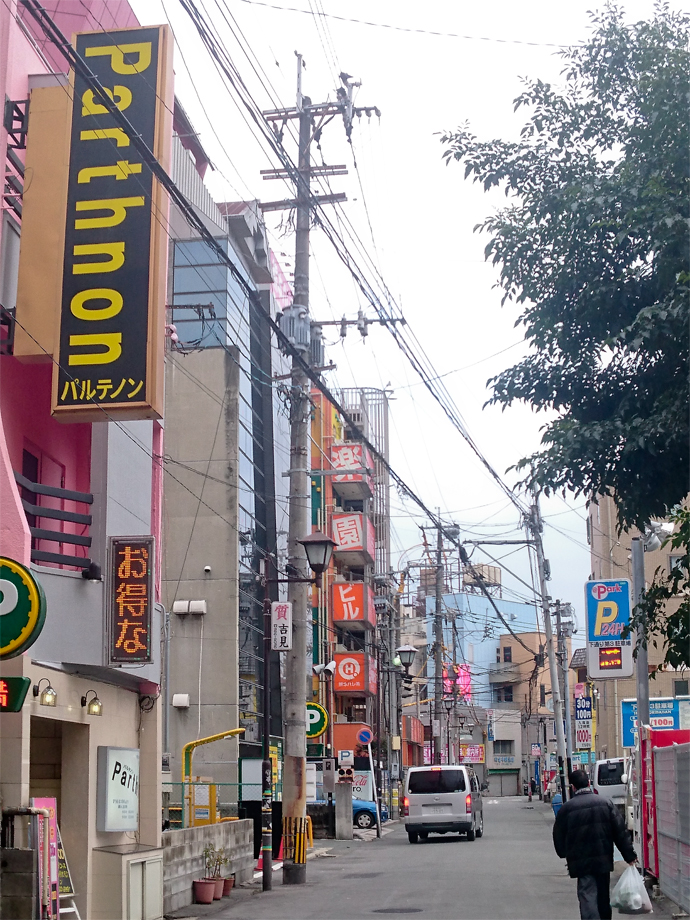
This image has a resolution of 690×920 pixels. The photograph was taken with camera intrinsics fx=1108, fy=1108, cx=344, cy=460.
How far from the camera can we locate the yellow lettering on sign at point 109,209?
13633mm

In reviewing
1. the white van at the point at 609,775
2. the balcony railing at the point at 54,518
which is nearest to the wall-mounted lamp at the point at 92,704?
the balcony railing at the point at 54,518

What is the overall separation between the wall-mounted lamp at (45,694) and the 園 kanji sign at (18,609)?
213cm

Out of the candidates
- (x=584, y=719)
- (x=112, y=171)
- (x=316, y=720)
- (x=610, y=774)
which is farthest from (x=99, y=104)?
(x=584, y=719)

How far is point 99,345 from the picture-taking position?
43.8 feet

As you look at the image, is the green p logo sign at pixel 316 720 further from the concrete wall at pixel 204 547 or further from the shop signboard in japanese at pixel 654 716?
the concrete wall at pixel 204 547

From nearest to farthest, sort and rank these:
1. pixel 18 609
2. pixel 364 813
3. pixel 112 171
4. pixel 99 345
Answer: pixel 18 609
pixel 99 345
pixel 112 171
pixel 364 813

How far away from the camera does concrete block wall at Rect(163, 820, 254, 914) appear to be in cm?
1531

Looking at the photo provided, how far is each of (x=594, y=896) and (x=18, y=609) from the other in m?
5.96

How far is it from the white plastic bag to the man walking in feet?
0.62

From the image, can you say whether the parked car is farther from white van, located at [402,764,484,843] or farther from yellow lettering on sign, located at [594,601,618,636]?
yellow lettering on sign, located at [594,601,618,636]

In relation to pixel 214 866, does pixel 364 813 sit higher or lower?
lower

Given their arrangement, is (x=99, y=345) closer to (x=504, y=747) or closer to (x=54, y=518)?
(x=54, y=518)

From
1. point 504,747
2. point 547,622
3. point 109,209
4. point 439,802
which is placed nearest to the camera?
point 109,209

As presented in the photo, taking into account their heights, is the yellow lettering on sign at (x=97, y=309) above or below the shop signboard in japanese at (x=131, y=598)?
above
